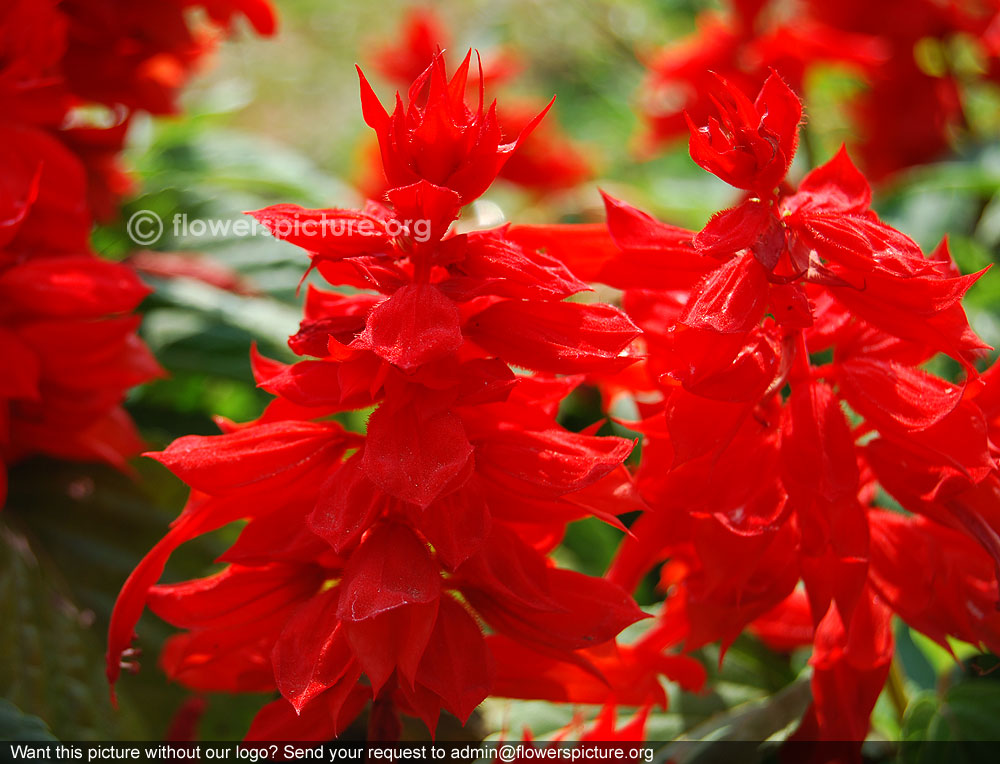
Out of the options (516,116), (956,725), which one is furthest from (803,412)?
(516,116)

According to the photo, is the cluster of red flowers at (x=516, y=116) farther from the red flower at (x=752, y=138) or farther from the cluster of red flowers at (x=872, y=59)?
the red flower at (x=752, y=138)

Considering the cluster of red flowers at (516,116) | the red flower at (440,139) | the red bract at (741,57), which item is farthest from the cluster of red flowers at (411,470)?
the cluster of red flowers at (516,116)

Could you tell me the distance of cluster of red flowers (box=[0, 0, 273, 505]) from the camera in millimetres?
568

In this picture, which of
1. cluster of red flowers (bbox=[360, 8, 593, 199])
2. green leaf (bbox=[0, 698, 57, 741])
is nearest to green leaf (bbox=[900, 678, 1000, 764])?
green leaf (bbox=[0, 698, 57, 741])

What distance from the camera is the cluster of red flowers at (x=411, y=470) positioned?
15.0 inches

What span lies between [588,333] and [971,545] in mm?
252

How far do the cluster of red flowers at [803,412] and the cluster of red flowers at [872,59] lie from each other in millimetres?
702

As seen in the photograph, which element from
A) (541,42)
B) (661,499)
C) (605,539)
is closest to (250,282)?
(605,539)

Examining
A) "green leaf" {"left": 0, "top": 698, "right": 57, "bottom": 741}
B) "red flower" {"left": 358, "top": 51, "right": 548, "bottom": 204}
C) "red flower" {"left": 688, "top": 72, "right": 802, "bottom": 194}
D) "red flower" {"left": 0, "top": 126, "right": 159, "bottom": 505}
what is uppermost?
"red flower" {"left": 688, "top": 72, "right": 802, "bottom": 194}

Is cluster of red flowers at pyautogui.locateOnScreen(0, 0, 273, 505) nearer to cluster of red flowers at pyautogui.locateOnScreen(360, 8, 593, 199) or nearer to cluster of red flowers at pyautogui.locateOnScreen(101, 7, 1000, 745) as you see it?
cluster of red flowers at pyautogui.locateOnScreen(101, 7, 1000, 745)

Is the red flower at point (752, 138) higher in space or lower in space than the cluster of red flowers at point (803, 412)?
higher

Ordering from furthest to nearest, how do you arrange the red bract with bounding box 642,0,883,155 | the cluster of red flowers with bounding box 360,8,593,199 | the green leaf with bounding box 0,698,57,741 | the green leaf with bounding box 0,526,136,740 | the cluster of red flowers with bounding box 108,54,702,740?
the cluster of red flowers with bounding box 360,8,593,199 → the red bract with bounding box 642,0,883,155 → the green leaf with bounding box 0,526,136,740 → the green leaf with bounding box 0,698,57,741 → the cluster of red flowers with bounding box 108,54,702,740

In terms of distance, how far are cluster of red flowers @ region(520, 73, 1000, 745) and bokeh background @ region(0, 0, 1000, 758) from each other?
2.5 inches

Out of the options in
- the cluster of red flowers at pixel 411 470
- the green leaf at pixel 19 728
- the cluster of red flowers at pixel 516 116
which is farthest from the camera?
the cluster of red flowers at pixel 516 116
